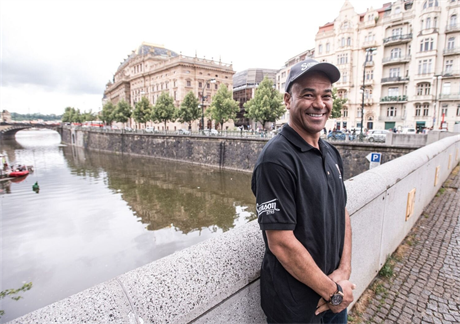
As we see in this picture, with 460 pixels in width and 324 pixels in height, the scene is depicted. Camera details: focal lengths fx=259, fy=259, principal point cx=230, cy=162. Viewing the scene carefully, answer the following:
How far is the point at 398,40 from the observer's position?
37.1 meters

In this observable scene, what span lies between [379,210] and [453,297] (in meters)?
1.33

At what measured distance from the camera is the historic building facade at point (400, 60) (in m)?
35.1

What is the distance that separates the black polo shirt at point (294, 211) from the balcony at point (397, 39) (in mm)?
46092

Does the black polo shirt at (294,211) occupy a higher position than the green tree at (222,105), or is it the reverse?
the green tree at (222,105)

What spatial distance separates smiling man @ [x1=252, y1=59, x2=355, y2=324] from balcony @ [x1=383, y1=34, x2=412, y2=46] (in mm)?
45750

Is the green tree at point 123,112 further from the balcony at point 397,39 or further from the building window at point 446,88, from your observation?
the building window at point 446,88

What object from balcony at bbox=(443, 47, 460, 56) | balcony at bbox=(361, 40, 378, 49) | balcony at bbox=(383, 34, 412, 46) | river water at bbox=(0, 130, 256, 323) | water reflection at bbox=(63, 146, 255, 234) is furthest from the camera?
balcony at bbox=(361, 40, 378, 49)

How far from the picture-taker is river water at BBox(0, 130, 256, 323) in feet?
33.9

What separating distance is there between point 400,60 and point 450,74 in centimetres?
633

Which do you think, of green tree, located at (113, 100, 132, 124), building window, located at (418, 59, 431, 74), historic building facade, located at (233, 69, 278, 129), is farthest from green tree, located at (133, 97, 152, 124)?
building window, located at (418, 59, 431, 74)

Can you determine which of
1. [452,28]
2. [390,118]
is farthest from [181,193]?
[452,28]

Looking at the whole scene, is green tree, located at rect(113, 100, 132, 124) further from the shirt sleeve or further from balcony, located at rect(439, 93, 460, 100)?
the shirt sleeve

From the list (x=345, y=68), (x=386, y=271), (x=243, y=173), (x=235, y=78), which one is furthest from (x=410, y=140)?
(x=235, y=78)

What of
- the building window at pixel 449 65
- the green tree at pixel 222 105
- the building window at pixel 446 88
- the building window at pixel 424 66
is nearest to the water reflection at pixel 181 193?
the green tree at pixel 222 105
